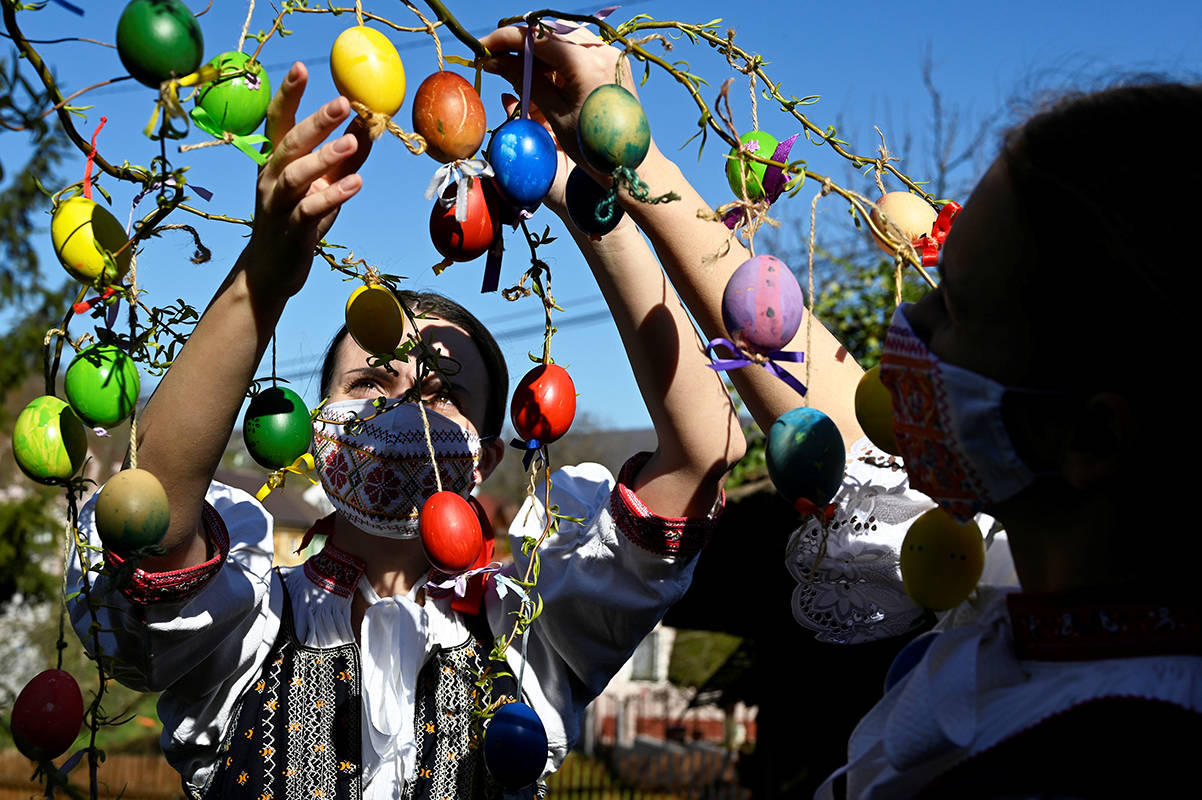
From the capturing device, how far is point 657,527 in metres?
1.59

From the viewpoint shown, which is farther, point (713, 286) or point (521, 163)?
point (713, 286)

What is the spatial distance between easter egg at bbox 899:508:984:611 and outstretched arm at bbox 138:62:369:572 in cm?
76

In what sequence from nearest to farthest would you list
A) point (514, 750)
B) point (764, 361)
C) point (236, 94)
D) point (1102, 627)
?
1. point (1102, 627)
2. point (236, 94)
3. point (764, 361)
4. point (514, 750)

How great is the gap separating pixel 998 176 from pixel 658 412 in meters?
0.68

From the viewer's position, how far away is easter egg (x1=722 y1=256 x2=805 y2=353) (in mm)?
1100

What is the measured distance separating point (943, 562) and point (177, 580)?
3.33 feet

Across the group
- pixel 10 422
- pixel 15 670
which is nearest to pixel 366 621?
pixel 10 422

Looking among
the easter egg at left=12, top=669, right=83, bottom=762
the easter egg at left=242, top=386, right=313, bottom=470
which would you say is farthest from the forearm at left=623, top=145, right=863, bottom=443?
the easter egg at left=12, top=669, right=83, bottom=762

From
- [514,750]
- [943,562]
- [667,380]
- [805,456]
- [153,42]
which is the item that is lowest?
A: [514,750]

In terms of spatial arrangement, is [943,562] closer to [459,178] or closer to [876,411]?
[876,411]

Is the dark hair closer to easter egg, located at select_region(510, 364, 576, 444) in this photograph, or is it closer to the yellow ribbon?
the yellow ribbon

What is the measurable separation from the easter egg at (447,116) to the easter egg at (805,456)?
47 centimetres

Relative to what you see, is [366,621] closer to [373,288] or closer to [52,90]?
[373,288]

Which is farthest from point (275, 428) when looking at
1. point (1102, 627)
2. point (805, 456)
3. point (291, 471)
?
point (1102, 627)
